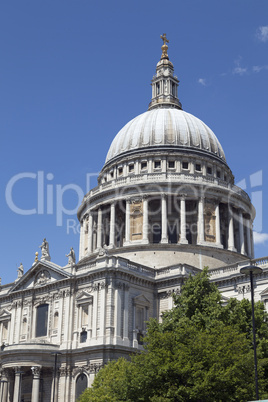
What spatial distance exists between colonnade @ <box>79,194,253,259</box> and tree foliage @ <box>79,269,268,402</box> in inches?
1160

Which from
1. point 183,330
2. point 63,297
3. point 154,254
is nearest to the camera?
point 183,330

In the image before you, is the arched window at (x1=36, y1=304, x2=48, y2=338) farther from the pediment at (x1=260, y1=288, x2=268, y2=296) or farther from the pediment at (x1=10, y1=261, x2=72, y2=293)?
the pediment at (x1=260, y1=288, x2=268, y2=296)

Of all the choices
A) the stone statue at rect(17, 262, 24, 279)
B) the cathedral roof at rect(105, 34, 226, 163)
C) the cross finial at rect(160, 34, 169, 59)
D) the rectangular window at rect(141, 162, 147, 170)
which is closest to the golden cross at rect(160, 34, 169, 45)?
the cross finial at rect(160, 34, 169, 59)

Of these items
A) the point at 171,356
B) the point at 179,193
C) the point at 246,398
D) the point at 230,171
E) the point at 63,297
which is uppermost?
the point at 230,171

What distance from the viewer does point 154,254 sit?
2729 inches

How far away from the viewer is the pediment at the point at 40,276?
62.3 m

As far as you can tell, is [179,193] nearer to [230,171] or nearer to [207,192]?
[207,192]

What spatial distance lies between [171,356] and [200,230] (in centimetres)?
3659

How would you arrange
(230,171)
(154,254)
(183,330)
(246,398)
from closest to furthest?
(246,398), (183,330), (154,254), (230,171)

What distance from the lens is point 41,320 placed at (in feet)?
203

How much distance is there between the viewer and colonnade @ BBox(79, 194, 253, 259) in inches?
2835

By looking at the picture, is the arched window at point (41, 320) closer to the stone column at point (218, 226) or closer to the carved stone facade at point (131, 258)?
the carved stone facade at point (131, 258)

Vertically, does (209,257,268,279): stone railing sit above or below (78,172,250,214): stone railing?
below

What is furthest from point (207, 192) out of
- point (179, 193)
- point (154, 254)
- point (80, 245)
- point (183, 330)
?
point (183, 330)
